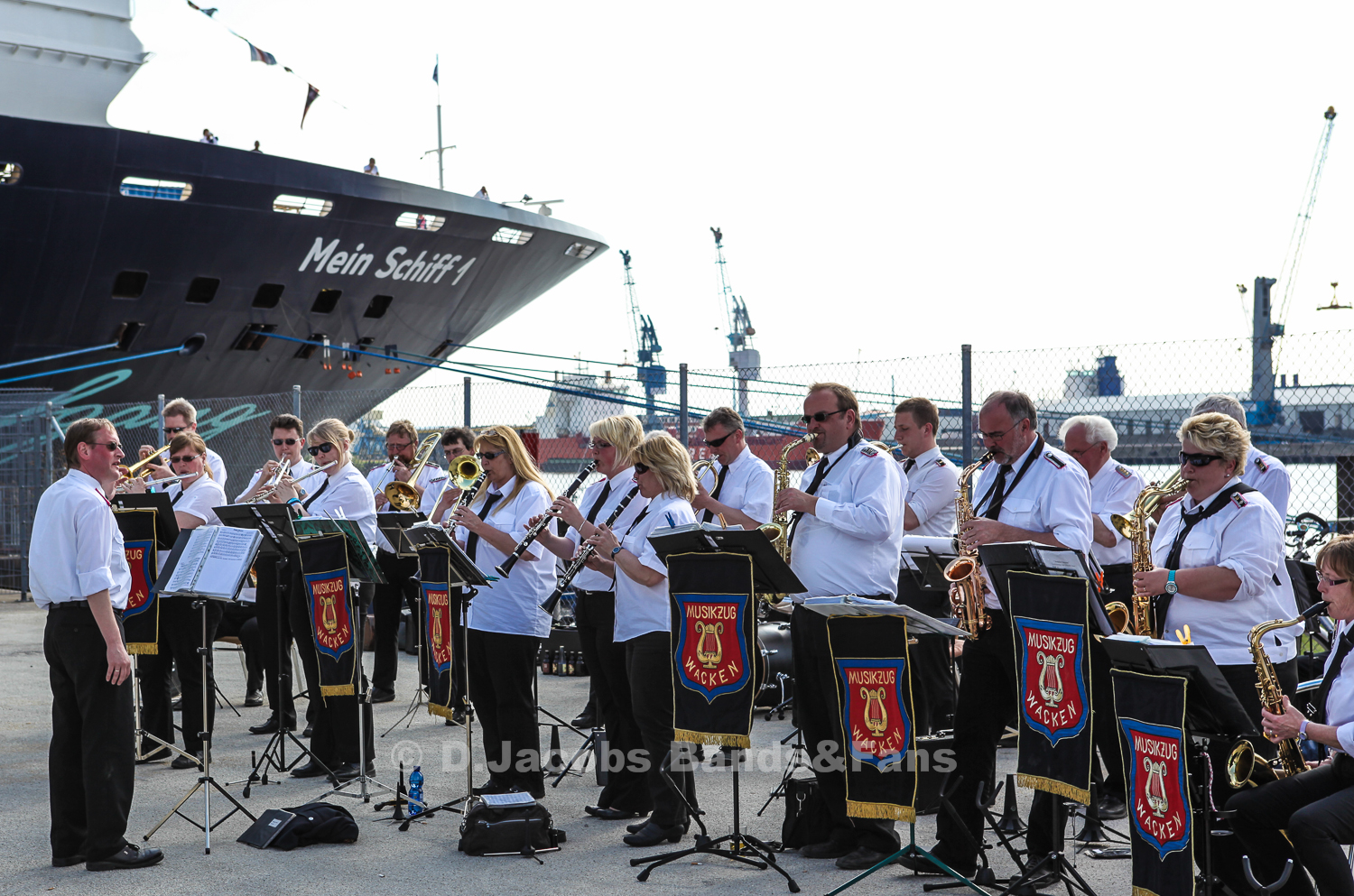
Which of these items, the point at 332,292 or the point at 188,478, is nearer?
the point at 188,478

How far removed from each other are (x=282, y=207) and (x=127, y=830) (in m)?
16.2

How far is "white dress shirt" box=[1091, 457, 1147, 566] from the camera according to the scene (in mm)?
7496

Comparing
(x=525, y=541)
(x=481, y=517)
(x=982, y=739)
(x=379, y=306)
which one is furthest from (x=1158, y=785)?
(x=379, y=306)

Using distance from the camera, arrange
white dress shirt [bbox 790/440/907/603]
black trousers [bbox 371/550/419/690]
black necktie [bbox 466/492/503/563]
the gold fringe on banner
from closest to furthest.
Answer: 1. the gold fringe on banner
2. white dress shirt [bbox 790/440/907/603]
3. black necktie [bbox 466/492/503/563]
4. black trousers [bbox 371/550/419/690]

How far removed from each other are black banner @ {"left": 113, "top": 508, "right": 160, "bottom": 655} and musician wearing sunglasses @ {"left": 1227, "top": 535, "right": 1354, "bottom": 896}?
621cm

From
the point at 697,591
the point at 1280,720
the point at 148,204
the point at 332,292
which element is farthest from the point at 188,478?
the point at 332,292

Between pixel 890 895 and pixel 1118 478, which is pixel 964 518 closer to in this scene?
pixel 890 895

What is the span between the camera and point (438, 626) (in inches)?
260

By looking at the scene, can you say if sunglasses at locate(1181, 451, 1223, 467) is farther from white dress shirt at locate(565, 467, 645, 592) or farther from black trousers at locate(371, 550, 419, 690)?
black trousers at locate(371, 550, 419, 690)

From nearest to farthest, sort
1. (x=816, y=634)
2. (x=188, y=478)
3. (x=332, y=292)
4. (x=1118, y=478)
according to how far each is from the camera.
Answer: (x=816, y=634), (x=1118, y=478), (x=188, y=478), (x=332, y=292)

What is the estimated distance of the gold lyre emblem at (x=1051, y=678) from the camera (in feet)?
15.4

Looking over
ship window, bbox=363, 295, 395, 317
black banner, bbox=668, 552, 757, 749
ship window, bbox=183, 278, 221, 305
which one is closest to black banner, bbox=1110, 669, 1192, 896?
black banner, bbox=668, 552, 757, 749

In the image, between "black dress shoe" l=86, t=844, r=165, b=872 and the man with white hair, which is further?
the man with white hair

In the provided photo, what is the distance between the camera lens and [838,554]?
5.68m
